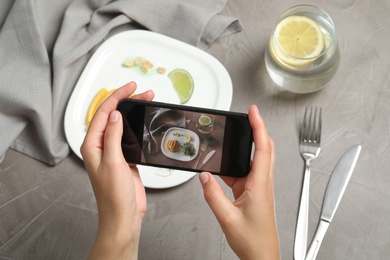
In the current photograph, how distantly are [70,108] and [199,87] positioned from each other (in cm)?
21

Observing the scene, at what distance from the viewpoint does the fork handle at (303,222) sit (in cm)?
72

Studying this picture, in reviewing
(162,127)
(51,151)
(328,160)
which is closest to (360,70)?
(328,160)

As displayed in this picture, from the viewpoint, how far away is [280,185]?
2.49 ft

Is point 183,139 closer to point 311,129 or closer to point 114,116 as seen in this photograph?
point 114,116

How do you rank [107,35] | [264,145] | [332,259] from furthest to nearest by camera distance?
[107,35], [332,259], [264,145]

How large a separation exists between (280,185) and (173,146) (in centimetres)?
22

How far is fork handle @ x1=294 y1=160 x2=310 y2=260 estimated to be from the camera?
717 millimetres

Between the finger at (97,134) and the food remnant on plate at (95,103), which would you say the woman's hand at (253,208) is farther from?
the food remnant on plate at (95,103)

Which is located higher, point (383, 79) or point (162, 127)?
point (162, 127)

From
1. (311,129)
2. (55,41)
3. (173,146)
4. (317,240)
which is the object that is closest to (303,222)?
(317,240)

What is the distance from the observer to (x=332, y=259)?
73cm

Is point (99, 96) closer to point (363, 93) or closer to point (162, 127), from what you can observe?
point (162, 127)

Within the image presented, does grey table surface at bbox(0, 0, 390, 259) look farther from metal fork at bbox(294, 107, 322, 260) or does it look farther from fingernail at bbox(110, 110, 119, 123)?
fingernail at bbox(110, 110, 119, 123)

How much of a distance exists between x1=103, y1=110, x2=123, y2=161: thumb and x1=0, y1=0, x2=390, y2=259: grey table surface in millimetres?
207
